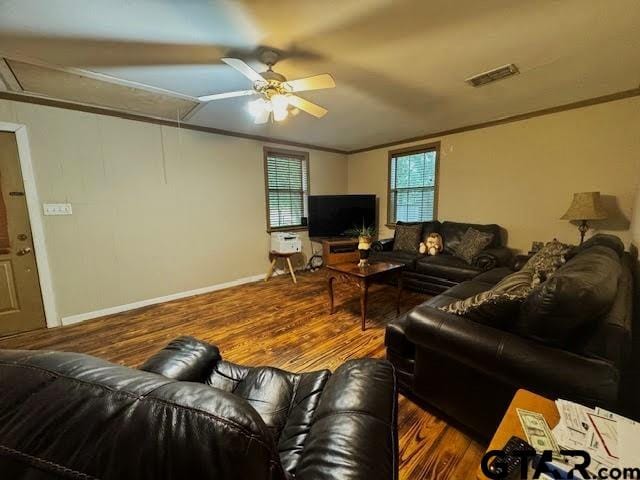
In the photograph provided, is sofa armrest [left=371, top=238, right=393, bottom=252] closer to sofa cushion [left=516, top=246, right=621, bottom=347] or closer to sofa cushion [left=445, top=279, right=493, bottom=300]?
sofa cushion [left=445, top=279, right=493, bottom=300]

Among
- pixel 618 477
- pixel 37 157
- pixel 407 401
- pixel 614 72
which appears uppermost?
pixel 614 72

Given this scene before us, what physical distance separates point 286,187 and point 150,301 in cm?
270

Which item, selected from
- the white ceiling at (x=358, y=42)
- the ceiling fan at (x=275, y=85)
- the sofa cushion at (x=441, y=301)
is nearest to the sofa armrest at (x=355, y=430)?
the sofa cushion at (x=441, y=301)

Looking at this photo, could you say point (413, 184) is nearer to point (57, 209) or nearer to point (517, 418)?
point (517, 418)

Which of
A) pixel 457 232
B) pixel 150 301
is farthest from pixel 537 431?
pixel 150 301

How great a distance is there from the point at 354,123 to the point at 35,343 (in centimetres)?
426

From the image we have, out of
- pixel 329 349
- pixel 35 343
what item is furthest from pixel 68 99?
pixel 329 349

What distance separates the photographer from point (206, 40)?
5.71ft

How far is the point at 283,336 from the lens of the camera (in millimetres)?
2469

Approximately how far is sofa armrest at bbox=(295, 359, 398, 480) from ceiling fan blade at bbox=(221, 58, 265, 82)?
1.88 meters

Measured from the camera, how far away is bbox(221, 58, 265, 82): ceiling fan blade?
5.38 ft

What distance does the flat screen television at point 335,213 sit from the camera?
4.61 metres

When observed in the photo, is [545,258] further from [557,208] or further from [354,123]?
[354,123]

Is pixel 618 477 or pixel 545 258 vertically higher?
pixel 545 258
